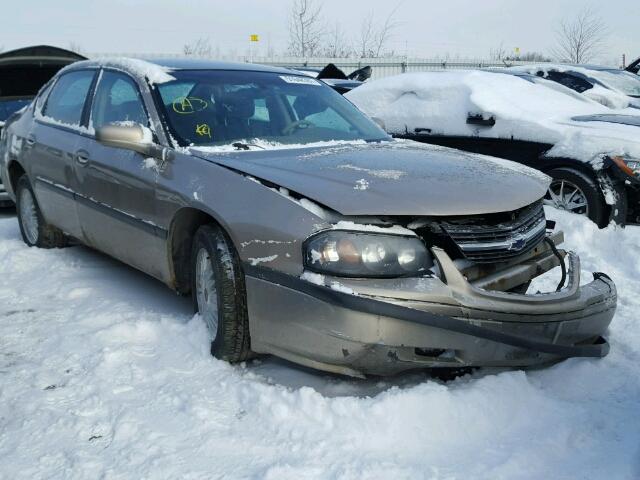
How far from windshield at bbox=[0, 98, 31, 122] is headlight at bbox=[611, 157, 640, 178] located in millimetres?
6234

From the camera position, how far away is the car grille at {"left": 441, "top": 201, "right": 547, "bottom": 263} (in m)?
2.84

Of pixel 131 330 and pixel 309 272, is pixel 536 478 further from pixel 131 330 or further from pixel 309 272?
pixel 131 330

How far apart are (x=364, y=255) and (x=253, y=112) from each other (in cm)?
159

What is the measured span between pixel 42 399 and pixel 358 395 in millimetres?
1402

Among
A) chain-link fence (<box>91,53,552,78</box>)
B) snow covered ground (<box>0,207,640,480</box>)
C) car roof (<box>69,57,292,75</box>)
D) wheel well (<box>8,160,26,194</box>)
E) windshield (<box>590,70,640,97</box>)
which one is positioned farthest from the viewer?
chain-link fence (<box>91,53,552,78</box>)

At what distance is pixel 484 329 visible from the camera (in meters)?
2.71

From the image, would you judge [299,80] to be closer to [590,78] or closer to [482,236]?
[482,236]

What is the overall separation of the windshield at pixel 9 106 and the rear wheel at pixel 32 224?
7.08 feet

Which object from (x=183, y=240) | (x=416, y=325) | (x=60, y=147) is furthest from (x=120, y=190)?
(x=416, y=325)

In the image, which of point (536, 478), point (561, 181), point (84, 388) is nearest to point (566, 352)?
point (536, 478)

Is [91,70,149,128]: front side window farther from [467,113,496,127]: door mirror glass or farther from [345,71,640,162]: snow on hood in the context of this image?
[467,113,496,127]: door mirror glass

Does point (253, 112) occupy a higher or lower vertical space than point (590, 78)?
higher

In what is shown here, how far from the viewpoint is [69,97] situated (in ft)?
16.5

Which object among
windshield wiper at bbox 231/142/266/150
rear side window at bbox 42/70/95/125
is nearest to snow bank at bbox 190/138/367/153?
windshield wiper at bbox 231/142/266/150
